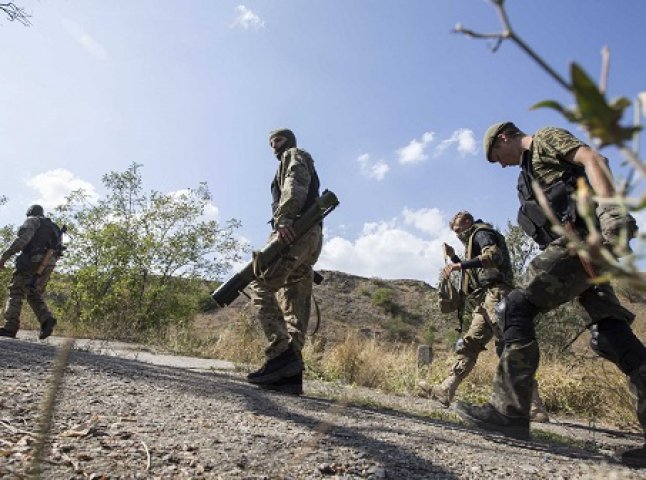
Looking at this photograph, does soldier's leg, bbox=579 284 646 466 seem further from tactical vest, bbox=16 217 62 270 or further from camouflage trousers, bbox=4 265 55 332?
tactical vest, bbox=16 217 62 270

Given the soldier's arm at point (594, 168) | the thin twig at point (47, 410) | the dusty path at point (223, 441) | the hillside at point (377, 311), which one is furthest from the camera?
the hillside at point (377, 311)

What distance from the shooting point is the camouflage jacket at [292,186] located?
4.07 meters

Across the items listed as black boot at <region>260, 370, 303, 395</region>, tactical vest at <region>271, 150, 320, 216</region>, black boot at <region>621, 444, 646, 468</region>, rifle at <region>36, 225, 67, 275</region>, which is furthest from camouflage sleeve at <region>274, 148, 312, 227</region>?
rifle at <region>36, 225, 67, 275</region>

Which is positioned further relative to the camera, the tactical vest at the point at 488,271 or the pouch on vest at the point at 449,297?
the pouch on vest at the point at 449,297

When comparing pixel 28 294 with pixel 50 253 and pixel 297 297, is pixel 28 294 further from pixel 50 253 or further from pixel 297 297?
pixel 297 297

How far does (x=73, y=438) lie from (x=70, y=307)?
518 inches

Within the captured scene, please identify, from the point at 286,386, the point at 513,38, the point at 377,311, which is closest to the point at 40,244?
the point at 286,386

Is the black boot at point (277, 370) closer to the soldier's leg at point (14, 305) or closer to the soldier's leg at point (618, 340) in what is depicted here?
the soldier's leg at point (618, 340)

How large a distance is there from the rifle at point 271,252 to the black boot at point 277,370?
0.68m

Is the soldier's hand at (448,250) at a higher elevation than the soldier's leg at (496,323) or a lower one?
higher

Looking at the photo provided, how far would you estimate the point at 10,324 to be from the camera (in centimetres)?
722

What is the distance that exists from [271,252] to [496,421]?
A: 2.06 metres

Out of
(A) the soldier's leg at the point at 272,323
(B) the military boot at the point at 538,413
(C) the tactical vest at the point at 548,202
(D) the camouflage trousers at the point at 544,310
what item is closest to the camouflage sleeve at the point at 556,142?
(C) the tactical vest at the point at 548,202

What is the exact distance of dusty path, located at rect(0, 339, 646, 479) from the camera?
1586 mm
